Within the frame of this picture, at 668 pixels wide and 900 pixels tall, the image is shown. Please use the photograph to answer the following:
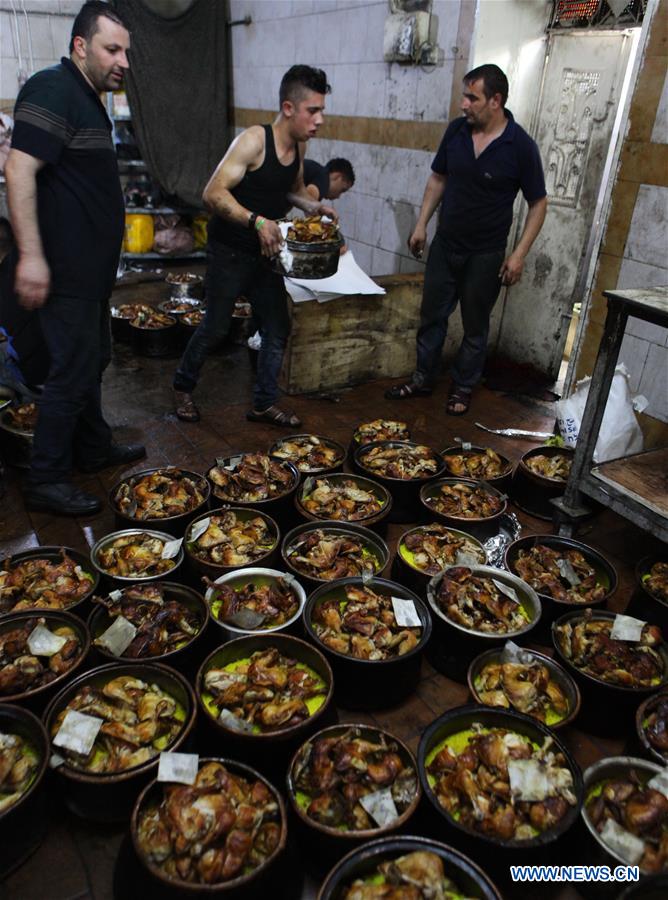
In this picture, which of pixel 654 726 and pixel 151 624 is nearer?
pixel 654 726

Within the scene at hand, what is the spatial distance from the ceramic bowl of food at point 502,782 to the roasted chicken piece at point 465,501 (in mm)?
1344

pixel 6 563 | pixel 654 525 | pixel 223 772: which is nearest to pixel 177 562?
pixel 6 563

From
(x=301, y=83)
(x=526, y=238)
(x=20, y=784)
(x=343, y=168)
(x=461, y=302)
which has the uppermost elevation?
(x=301, y=83)

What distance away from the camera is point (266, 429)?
4.87 m

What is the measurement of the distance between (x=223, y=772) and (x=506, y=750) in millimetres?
955

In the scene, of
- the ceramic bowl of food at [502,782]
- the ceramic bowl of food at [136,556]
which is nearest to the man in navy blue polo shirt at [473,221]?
the ceramic bowl of food at [136,556]

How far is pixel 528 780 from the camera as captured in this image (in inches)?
82.0

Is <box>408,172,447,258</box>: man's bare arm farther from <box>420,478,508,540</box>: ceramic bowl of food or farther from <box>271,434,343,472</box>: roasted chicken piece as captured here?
<box>420,478,508,540</box>: ceramic bowl of food

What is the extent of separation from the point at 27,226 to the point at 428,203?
3238 mm

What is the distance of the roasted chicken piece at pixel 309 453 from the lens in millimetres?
3945

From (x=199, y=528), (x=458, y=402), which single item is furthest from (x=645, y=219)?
(x=199, y=528)

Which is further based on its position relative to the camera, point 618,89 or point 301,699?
point 618,89

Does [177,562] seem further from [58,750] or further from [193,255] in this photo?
[193,255]

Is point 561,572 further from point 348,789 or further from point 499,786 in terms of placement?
point 348,789
